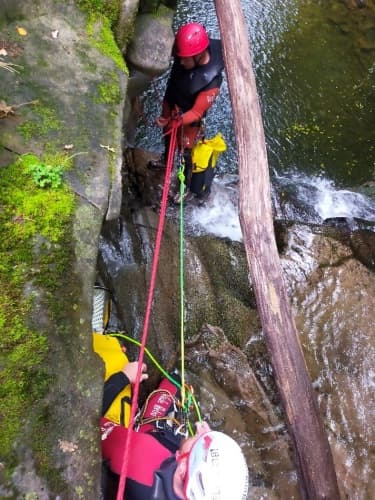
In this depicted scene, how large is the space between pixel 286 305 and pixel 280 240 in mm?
1839

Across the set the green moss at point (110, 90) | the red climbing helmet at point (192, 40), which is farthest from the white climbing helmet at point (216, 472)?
the red climbing helmet at point (192, 40)

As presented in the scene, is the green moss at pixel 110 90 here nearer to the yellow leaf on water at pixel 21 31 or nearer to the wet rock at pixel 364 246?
the yellow leaf on water at pixel 21 31

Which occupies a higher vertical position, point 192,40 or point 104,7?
point 192,40

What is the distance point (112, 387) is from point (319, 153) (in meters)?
5.10

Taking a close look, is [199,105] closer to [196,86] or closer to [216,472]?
[196,86]

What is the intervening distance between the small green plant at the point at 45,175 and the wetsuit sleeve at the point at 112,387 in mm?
1207

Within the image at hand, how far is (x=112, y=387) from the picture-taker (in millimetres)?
2854

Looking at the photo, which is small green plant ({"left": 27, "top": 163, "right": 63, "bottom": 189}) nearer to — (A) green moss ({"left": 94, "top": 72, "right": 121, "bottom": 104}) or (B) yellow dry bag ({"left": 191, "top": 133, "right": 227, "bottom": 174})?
(A) green moss ({"left": 94, "top": 72, "right": 121, "bottom": 104})

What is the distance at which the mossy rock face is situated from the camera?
218cm

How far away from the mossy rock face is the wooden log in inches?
44.9

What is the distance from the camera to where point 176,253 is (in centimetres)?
474

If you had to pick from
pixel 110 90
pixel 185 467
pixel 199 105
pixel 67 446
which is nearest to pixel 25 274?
pixel 67 446

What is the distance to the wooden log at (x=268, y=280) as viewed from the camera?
3.31m

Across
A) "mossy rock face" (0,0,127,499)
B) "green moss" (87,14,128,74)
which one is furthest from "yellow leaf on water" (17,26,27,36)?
"green moss" (87,14,128,74)
